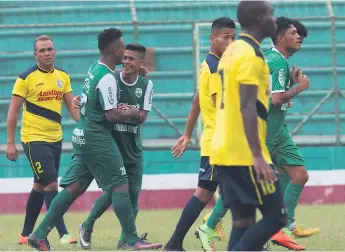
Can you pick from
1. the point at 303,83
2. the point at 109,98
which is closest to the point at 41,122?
the point at 109,98

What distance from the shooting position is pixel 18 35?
50.3 feet

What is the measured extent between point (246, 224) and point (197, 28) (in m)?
8.05

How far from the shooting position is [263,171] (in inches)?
239

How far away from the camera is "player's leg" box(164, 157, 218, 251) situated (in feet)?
26.9

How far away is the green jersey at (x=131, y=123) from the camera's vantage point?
360 inches

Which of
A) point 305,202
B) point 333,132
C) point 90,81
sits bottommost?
point 305,202

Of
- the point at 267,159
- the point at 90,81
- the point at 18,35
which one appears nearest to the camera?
the point at 267,159

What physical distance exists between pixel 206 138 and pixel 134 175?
46.8 inches

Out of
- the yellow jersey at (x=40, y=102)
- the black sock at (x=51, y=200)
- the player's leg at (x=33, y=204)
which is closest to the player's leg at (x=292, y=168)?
the black sock at (x=51, y=200)

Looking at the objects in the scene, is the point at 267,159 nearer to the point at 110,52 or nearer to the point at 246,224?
the point at 246,224

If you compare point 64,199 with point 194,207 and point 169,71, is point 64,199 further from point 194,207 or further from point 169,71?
point 169,71

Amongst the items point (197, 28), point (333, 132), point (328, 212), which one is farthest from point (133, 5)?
point (328, 212)

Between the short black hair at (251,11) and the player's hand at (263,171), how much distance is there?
0.90m

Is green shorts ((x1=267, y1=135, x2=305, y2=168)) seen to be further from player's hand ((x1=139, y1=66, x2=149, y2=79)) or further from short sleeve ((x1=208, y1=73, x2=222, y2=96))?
player's hand ((x1=139, y1=66, x2=149, y2=79))
